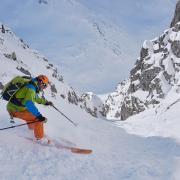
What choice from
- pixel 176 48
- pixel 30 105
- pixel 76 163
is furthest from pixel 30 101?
pixel 176 48

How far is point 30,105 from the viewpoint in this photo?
11805 mm

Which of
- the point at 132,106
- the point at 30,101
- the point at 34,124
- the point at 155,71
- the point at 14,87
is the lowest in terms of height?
the point at 132,106

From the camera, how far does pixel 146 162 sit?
11.2 meters

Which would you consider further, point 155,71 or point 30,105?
point 155,71

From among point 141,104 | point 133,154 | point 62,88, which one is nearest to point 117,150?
point 133,154

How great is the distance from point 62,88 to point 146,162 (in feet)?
137

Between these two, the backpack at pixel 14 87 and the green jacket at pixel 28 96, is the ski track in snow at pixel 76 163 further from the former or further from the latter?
the backpack at pixel 14 87

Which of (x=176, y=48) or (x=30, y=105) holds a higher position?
(x=176, y=48)

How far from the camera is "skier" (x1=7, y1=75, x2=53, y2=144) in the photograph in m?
11.7

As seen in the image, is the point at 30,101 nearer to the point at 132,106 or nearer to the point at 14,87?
the point at 14,87

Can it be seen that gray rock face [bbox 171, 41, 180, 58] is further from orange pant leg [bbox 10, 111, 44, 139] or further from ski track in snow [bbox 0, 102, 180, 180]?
orange pant leg [bbox 10, 111, 44, 139]

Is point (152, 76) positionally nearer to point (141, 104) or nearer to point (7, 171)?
point (141, 104)

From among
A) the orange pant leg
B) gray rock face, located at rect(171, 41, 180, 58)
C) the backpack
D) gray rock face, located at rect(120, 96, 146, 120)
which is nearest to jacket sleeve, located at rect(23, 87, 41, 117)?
the backpack

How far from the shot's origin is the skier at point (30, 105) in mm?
11727
